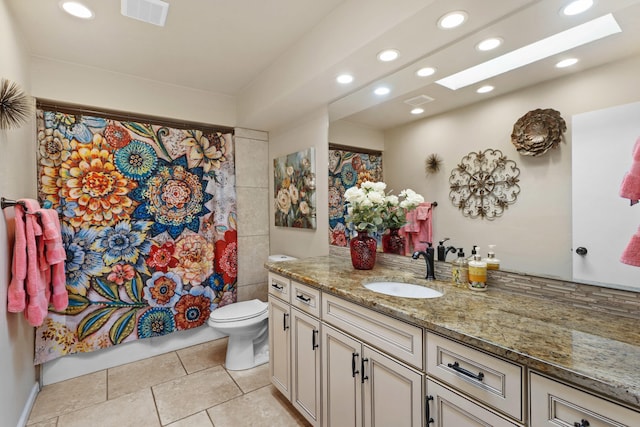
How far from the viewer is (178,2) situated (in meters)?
1.65

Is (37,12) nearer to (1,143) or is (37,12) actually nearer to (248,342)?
(1,143)

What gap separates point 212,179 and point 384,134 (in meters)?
1.72

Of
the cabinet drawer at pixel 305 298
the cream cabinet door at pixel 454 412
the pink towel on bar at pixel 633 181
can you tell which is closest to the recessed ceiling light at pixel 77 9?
the cabinet drawer at pixel 305 298

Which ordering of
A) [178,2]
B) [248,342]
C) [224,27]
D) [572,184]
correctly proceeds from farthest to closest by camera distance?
[248,342]
[224,27]
[178,2]
[572,184]

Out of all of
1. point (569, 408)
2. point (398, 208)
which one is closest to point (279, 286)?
point (398, 208)

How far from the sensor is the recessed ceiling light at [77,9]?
5.39 feet

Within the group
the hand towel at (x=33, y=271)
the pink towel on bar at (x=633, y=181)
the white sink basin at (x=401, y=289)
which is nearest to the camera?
the pink towel on bar at (x=633, y=181)

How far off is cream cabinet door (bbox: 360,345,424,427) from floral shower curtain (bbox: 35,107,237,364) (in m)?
2.00

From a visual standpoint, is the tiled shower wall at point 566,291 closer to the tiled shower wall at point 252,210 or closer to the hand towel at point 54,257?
the tiled shower wall at point 252,210

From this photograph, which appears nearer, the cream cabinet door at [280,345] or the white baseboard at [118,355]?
the cream cabinet door at [280,345]

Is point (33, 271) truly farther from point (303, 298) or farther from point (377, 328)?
point (377, 328)

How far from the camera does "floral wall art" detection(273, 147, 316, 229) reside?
257 centimetres

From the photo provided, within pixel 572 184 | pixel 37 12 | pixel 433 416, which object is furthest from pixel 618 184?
pixel 37 12

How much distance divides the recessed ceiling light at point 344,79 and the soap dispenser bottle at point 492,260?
1296 millimetres
